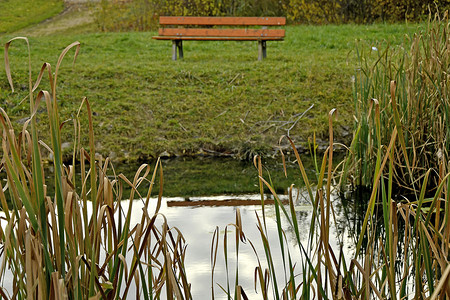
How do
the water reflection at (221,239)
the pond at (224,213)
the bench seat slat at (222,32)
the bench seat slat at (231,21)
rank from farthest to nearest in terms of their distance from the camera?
the bench seat slat at (231,21), the bench seat slat at (222,32), the pond at (224,213), the water reflection at (221,239)

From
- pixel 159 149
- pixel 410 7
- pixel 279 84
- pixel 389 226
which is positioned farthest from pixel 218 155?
pixel 410 7

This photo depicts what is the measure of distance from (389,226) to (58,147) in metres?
0.84

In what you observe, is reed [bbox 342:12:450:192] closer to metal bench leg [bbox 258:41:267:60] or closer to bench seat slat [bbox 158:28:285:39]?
metal bench leg [bbox 258:41:267:60]

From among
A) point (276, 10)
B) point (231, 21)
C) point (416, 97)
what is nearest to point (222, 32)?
point (231, 21)

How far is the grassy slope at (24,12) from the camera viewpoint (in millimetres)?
16344

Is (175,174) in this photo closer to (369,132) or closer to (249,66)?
(369,132)

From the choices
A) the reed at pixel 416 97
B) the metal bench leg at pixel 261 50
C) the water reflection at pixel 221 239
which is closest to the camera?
the water reflection at pixel 221 239

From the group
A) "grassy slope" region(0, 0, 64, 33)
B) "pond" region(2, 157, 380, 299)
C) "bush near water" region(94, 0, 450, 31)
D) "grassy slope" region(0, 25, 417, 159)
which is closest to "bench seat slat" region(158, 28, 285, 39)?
"grassy slope" region(0, 25, 417, 159)

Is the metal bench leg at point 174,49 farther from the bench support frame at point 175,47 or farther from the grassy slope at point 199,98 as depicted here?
the grassy slope at point 199,98

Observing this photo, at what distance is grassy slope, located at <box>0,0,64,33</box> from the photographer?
53.6 ft

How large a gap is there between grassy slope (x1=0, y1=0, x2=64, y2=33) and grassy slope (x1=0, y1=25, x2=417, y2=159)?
25.3 feet

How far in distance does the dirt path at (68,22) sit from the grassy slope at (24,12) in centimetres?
25

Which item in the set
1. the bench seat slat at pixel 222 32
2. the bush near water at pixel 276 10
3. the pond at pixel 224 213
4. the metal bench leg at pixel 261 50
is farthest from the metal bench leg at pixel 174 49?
the bush near water at pixel 276 10

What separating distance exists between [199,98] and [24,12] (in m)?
12.1
